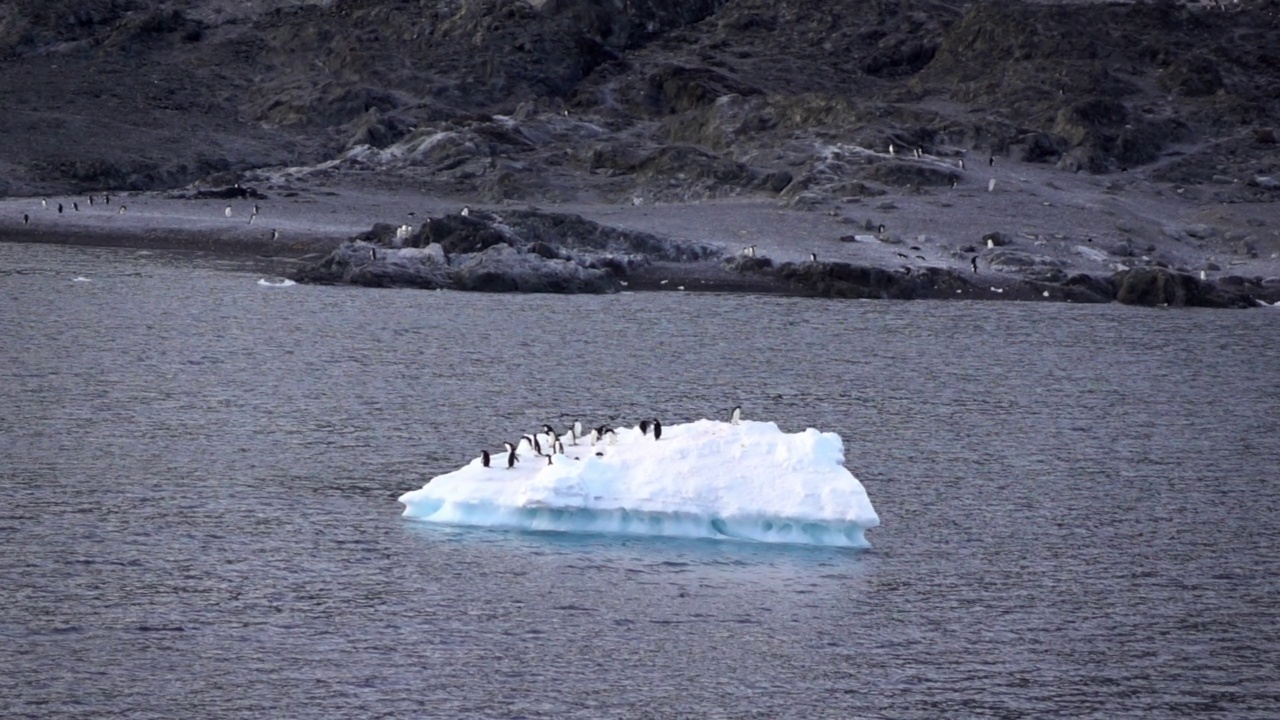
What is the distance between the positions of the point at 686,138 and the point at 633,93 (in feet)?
17.9

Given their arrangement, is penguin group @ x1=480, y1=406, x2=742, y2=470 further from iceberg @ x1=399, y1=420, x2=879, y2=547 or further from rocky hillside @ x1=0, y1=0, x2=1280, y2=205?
rocky hillside @ x1=0, y1=0, x2=1280, y2=205

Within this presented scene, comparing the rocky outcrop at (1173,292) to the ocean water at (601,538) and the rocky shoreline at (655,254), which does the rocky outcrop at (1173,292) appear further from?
the ocean water at (601,538)

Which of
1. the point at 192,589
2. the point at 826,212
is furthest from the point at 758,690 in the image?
the point at 826,212

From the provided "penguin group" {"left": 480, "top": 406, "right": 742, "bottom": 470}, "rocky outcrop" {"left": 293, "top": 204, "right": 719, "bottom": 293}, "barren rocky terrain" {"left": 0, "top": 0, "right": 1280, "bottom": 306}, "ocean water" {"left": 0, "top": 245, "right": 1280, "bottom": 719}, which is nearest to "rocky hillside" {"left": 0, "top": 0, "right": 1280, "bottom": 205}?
"barren rocky terrain" {"left": 0, "top": 0, "right": 1280, "bottom": 306}

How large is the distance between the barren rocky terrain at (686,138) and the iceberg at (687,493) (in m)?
24.7

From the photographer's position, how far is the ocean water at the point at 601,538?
1681 centimetres

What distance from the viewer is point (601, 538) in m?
21.9

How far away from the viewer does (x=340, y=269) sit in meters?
46.7

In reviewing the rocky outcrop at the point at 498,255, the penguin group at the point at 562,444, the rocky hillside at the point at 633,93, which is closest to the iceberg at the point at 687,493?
the penguin group at the point at 562,444

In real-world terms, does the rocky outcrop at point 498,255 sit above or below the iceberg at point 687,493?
above

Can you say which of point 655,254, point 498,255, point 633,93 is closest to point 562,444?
point 498,255

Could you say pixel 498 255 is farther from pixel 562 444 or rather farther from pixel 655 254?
pixel 562 444

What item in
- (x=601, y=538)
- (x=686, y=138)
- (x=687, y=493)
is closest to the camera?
(x=687, y=493)

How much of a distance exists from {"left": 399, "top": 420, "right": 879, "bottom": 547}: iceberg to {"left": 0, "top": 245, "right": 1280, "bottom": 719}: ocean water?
32cm
